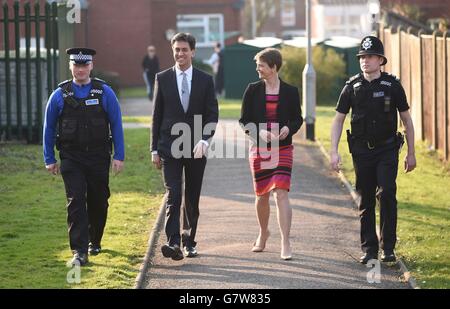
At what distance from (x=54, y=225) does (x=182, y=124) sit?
2701mm

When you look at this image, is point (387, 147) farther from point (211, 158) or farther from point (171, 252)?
point (211, 158)

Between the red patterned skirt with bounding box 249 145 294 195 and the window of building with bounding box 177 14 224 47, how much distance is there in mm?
48748

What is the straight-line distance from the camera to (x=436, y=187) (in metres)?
15.4

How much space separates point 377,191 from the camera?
10281 millimetres

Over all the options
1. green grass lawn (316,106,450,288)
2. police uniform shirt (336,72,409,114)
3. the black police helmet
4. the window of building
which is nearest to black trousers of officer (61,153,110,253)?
police uniform shirt (336,72,409,114)

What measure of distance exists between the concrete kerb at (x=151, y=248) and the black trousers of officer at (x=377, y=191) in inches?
77.4

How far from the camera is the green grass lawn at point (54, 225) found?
9.67 metres

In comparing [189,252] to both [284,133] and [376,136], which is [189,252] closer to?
[284,133]

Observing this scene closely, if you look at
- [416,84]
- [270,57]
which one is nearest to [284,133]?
[270,57]

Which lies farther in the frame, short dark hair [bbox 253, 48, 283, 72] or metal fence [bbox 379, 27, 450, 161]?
metal fence [bbox 379, 27, 450, 161]

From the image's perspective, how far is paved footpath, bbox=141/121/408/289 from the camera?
9.49 metres

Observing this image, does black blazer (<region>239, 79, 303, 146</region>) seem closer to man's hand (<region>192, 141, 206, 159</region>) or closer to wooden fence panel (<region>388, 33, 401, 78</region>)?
man's hand (<region>192, 141, 206, 159</region>)

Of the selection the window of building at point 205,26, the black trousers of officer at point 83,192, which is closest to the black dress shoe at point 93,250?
the black trousers of officer at point 83,192
